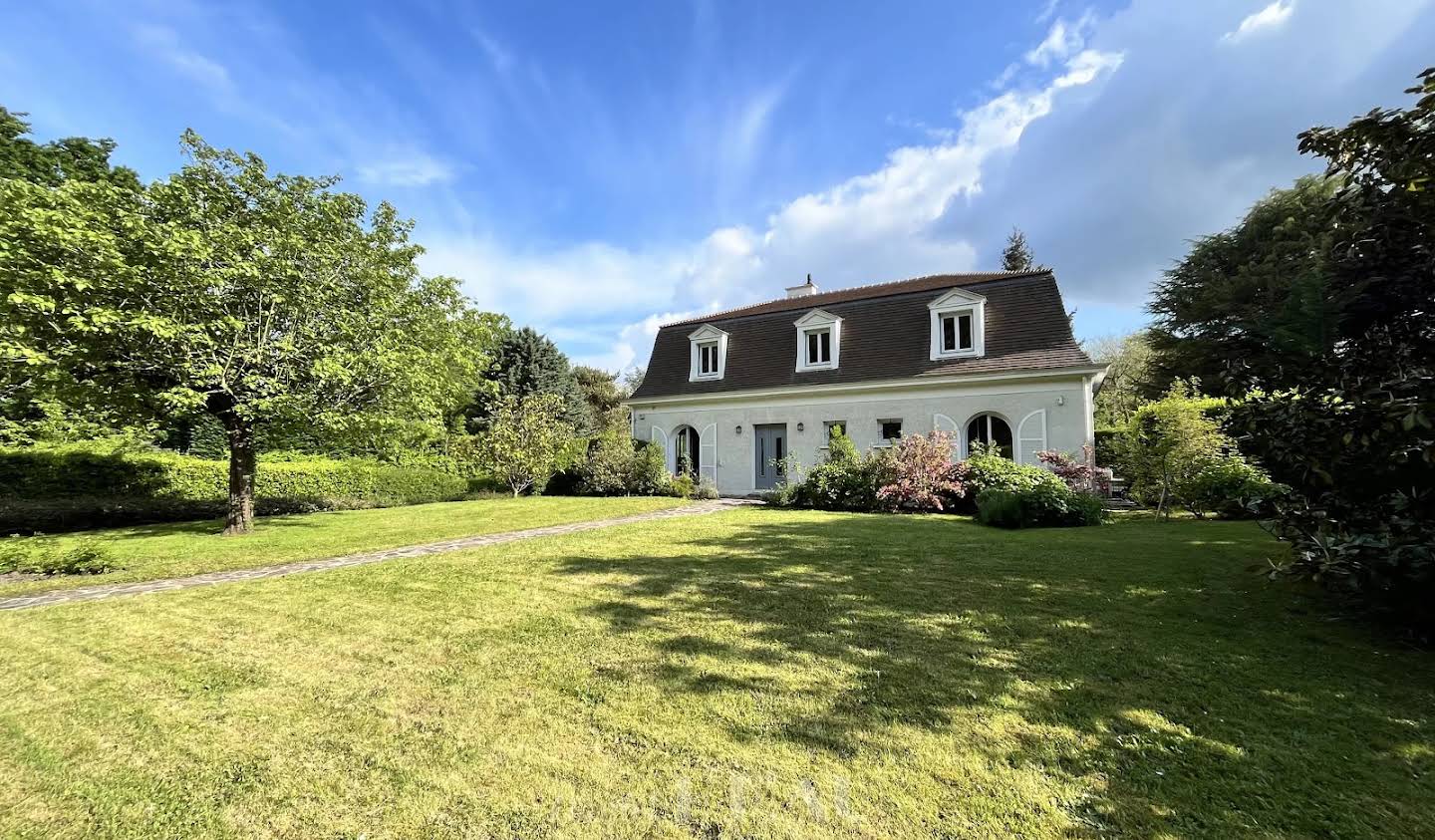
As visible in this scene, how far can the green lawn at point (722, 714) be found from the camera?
2.04 m

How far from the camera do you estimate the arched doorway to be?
20564 mm

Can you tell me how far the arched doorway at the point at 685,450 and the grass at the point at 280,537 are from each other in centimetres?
644

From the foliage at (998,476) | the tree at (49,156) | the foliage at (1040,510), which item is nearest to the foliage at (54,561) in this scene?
the foliage at (1040,510)

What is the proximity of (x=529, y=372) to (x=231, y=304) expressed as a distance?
19.6 m

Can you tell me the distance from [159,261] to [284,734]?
30.5 ft

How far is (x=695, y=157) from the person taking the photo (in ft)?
44.1

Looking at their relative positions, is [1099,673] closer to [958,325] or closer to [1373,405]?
[1373,405]

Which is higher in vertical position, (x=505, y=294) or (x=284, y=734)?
(x=505, y=294)

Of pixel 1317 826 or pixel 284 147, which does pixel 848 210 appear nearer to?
pixel 284 147

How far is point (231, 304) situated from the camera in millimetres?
9352

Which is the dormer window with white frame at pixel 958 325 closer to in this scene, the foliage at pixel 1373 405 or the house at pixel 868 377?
the house at pixel 868 377

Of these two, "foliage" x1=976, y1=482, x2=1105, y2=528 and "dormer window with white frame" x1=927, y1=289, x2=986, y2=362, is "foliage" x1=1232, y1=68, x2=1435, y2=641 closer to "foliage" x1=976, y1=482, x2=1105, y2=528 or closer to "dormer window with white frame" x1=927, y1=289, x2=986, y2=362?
"foliage" x1=976, y1=482, x2=1105, y2=528

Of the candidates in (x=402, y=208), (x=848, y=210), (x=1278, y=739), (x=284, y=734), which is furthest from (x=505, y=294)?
(x=1278, y=739)

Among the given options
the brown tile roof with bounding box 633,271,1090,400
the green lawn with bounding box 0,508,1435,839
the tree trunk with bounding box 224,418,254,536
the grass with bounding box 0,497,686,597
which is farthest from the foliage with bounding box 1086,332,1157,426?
the tree trunk with bounding box 224,418,254,536
